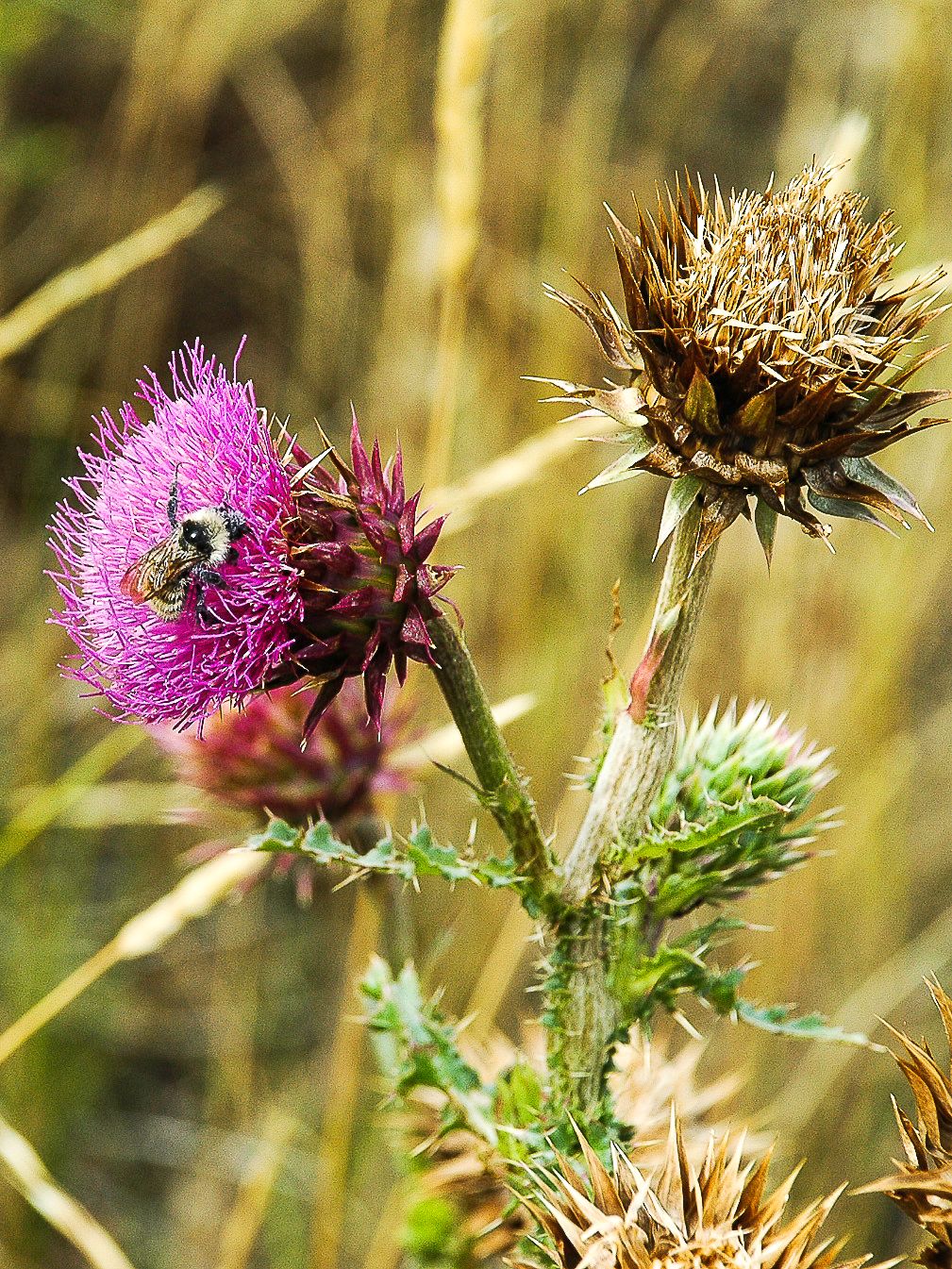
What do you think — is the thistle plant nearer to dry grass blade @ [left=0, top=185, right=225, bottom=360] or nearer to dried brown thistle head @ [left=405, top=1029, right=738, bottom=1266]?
dried brown thistle head @ [left=405, top=1029, right=738, bottom=1266]

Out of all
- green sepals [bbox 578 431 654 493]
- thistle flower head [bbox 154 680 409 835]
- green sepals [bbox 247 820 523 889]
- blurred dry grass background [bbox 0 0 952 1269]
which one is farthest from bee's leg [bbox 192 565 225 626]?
blurred dry grass background [bbox 0 0 952 1269]

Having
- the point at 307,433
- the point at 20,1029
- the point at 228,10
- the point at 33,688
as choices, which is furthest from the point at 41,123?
the point at 20,1029

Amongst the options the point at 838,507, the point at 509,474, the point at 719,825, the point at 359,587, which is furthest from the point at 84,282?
the point at 719,825

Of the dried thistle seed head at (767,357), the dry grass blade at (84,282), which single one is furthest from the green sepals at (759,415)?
the dry grass blade at (84,282)

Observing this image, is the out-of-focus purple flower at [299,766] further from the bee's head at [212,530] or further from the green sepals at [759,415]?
the green sepals at [759,415]

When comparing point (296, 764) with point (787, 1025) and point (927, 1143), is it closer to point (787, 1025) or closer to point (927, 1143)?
point (787, 1025)
